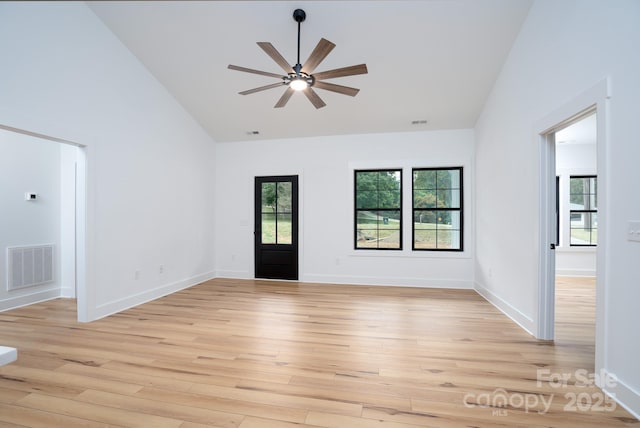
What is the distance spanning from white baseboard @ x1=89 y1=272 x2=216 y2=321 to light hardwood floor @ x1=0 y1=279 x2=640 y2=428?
0.42ft

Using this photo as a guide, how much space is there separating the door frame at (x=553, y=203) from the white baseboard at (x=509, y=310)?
17cm

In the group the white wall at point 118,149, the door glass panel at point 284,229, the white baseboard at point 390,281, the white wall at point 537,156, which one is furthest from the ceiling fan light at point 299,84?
the white baseboard at point 390,281

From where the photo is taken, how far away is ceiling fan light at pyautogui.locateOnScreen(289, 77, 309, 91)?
2975mm

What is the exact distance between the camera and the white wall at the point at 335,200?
5.34 meters

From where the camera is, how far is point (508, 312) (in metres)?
3.83

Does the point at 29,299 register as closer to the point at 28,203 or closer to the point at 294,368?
the point at 28,203

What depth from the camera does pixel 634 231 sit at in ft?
6.53

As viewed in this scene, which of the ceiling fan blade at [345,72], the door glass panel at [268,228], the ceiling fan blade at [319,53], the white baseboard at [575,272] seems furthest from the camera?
the white baseboard at [575,272]

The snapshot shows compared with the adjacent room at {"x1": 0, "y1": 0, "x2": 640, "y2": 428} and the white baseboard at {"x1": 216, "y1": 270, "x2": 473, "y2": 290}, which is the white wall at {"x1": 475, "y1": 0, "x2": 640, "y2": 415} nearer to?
the adjacent room at {"x1": 0, "y1": 0, "x2": 640, "y2": 428}

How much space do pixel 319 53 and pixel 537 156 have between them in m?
2.38

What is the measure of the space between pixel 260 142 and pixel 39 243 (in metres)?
3.70

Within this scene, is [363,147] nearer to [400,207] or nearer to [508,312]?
[400,207]

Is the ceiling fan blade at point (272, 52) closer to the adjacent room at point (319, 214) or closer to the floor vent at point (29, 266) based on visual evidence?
the adjacent room at point (319, 214)

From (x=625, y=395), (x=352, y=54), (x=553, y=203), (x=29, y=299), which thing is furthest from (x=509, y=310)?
(x=29, y=299)
